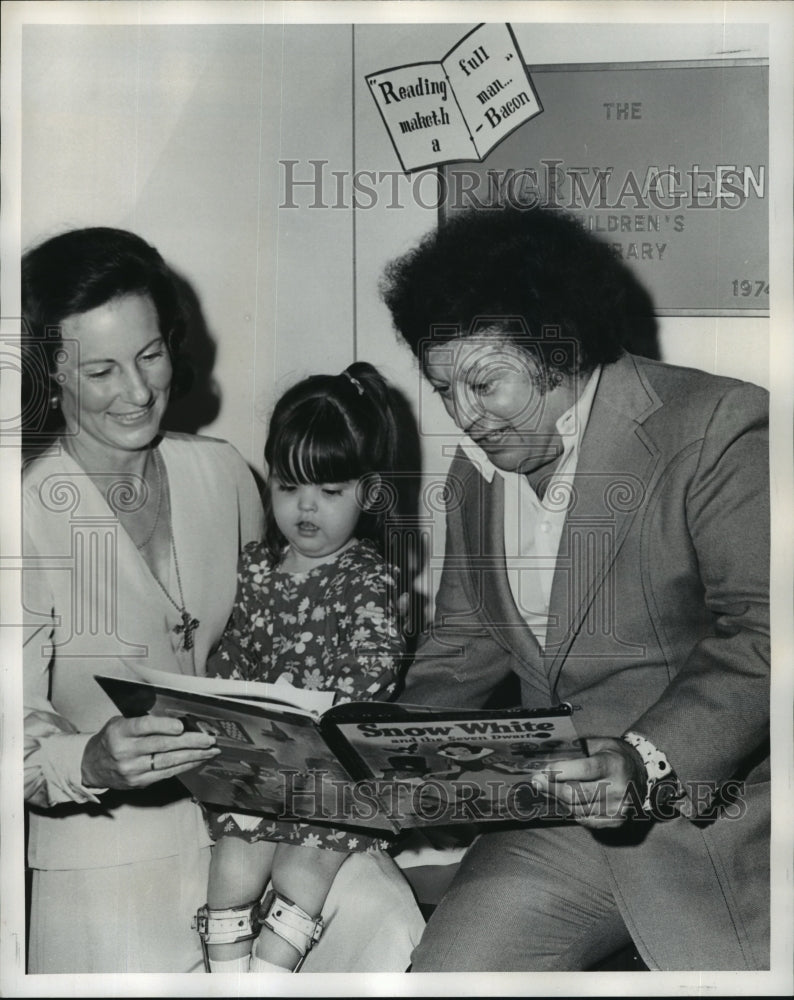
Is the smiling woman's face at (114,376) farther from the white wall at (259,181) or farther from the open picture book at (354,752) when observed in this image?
the open picture book at (354,752)

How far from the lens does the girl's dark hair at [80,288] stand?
1.89 m

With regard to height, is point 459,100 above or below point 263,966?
above

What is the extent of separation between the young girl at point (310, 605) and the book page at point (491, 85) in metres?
0.47

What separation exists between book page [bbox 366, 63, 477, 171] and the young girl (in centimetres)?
39

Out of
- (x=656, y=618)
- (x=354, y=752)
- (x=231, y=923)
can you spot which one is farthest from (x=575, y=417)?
(x=231, y=923)

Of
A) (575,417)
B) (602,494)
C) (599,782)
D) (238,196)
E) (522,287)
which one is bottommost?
(599,782)

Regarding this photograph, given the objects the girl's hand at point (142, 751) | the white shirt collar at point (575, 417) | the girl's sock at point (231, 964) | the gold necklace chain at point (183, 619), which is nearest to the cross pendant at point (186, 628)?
the gold necklace chain at point (183, 619)

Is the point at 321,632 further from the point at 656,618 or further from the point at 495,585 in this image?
the point at 656,618

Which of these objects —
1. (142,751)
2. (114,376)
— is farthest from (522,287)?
(142,751)

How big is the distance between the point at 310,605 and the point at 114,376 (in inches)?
20.5

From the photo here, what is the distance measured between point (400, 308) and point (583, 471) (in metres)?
0.42

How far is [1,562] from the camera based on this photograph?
6.32 feet

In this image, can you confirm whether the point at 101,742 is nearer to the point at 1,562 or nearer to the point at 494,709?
the point at 1,562

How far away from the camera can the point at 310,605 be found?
6.11 feet
